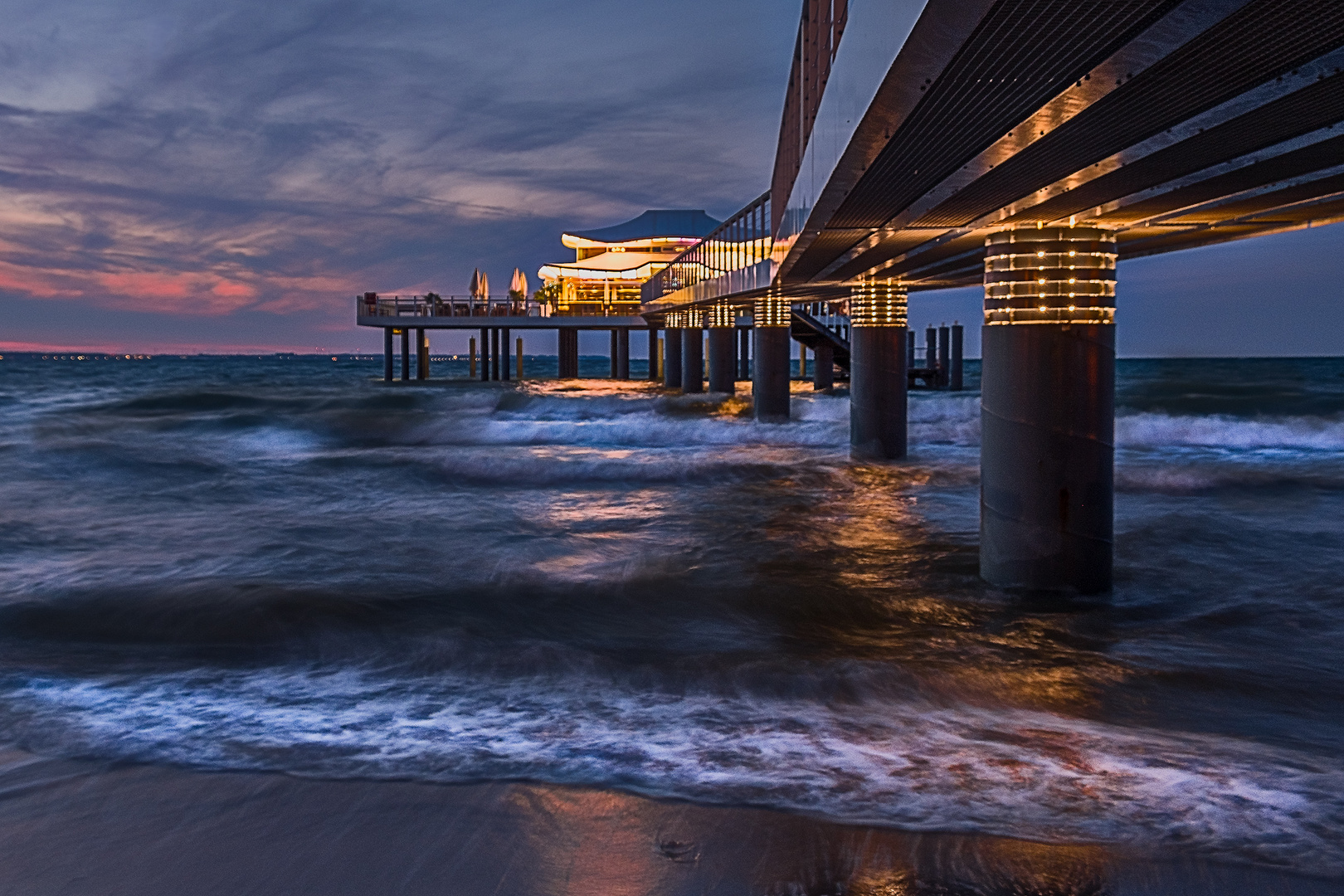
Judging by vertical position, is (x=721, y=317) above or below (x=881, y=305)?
above

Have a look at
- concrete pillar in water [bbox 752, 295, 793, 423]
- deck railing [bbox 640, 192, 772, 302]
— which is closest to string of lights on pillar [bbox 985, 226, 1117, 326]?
deck railing [bbox 640, 192, 772, 302]

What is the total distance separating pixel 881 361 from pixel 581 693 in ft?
46.1

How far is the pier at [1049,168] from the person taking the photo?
4.09 m

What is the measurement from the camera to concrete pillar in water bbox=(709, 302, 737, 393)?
38.8 metres

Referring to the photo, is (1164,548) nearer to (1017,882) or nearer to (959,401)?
(1017,882)

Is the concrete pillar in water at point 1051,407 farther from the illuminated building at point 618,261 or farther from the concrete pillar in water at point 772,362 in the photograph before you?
the illuminated building at point 618,261

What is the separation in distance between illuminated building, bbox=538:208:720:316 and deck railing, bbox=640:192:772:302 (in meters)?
17.2

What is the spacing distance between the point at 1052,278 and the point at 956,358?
42747mm

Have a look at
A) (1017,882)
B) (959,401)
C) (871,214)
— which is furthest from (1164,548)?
(959,401)

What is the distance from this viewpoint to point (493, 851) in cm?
425

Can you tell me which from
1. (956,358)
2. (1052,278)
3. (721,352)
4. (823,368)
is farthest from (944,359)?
(1052,278)

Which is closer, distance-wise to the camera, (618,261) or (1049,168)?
(1049,168)

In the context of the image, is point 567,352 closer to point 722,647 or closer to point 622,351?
point 622,351

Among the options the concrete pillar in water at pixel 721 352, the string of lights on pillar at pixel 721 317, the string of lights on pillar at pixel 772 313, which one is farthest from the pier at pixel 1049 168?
the concrete pillar in water at pixel 721 352
